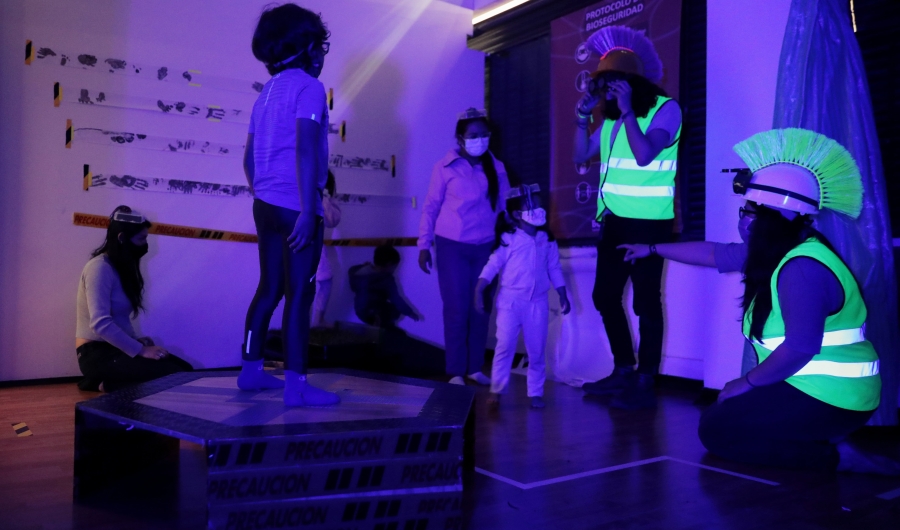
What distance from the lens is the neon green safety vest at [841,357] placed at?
2.23m

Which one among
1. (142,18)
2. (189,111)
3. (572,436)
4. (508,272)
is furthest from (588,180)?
(142,18)

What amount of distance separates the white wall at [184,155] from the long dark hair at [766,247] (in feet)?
10.8

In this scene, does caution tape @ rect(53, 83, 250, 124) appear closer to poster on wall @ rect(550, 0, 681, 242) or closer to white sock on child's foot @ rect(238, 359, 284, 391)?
poster on wall @ rect(550, 0, 681, 242)

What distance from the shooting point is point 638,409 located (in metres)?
→ 3.38

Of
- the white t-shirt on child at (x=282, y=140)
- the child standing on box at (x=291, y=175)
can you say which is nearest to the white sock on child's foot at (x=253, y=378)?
the child standing on box at (x=291, y=175)

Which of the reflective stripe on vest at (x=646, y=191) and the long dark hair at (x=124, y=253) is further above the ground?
the reflective stripe on vest at (x=646, y=191)

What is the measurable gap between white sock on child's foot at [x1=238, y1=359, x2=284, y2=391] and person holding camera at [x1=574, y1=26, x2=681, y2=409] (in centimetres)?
174

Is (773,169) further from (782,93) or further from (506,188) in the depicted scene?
(506,188)

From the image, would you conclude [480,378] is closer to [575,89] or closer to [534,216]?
[534,216]

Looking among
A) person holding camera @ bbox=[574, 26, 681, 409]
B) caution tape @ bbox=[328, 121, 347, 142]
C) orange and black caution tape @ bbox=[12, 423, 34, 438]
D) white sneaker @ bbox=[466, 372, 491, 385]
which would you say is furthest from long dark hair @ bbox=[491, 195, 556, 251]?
orange and black caution tape @ bbox=[12, 423, 34, 438]

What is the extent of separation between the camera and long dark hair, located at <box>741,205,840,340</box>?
2.27 metres

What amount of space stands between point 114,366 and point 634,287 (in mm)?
2660

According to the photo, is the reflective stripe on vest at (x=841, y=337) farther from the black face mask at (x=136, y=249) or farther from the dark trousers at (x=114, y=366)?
the black face mask at (x=136, y=249)

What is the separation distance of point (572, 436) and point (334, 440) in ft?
4.36
